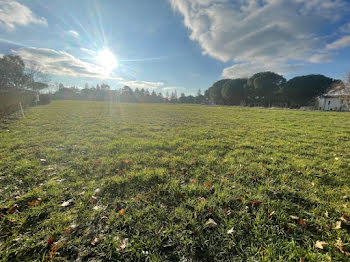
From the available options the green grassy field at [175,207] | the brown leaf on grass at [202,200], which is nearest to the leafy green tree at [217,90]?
the green grassy field at [175,207]

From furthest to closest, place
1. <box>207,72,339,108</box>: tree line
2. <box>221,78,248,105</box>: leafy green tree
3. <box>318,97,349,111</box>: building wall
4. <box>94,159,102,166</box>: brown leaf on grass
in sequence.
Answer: <box>221,78,248,105</box>: leafy green tree
<box>207,72,339,108</box>: tree line
<box>318,97,349,111</box>: building wall
<box>94,159,102,166</box>: brown leaf on grass

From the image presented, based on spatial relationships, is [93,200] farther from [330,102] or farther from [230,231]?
[330,102]

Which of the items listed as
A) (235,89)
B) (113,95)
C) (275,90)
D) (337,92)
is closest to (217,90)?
(235,89)

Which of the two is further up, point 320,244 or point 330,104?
point 330,104

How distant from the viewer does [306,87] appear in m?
36.7

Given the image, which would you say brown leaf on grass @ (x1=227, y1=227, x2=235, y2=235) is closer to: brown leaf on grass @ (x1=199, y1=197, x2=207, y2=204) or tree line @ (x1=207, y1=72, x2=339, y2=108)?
brown leaf on grass @ (x1=199, y1=197, x2=207, y2=204)

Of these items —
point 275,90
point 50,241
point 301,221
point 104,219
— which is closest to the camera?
point 50,241

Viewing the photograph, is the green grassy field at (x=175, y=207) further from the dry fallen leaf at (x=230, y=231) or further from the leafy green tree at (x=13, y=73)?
the leafy green tree at (x=13, y=73)

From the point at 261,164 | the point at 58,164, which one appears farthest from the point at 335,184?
the point at 58,164

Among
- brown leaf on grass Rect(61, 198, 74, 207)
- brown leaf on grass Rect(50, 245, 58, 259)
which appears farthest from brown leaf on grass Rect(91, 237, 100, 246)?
brown leaf on grass Rect(61, 198, 74, 207)

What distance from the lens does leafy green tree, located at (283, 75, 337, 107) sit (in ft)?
Result: 118

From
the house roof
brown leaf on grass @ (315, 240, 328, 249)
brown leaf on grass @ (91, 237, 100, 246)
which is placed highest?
the house roof

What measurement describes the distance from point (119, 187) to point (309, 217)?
131 inches

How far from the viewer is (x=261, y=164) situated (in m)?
3.92
